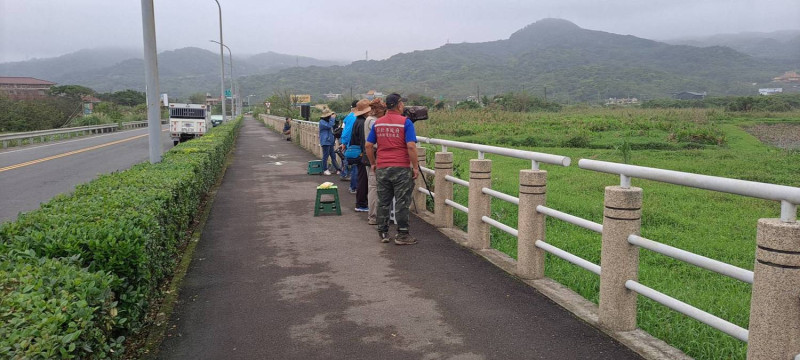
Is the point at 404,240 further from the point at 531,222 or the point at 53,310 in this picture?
the point at 53,310

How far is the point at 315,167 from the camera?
51.2 ft

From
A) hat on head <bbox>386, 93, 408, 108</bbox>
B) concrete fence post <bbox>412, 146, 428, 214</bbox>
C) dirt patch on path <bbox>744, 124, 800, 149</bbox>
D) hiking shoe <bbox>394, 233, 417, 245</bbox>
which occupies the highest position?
hat on head <bbox>386, 93, 408, 108</bbox>

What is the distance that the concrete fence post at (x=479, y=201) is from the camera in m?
7.04

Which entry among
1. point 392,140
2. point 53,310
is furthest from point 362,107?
point 53,310

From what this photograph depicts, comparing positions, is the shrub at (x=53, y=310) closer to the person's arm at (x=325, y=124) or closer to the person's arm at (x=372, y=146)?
the person's arm at (x=372, y=146)

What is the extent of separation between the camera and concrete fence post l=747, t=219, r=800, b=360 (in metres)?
3.07

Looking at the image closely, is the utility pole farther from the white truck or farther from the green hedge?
the white truck

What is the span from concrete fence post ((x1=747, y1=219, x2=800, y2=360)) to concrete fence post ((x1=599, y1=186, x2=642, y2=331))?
46.5 inches

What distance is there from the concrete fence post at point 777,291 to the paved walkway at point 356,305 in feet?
3.37

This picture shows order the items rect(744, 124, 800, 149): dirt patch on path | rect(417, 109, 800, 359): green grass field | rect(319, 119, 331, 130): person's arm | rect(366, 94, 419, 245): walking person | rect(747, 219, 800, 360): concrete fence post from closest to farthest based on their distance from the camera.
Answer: rect(747, 219, 800, 360): concrete fence post < rect(417, 109, 800, 359): green grass field < rect(366, 94, 419, 245): walking person < rect(319, 119, 331, 130): person's arm < rect(744, 124, 800, 149): dirt patch on path

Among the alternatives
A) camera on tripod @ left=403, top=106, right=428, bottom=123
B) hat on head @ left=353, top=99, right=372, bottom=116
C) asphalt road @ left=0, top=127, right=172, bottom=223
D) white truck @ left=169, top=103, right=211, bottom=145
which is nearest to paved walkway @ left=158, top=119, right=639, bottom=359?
camera on tripod @ left=403, top=106, right=428, bottom=123

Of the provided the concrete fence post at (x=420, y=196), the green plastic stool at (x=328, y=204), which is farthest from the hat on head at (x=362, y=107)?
the green plastic stool at (x=328, y=204)

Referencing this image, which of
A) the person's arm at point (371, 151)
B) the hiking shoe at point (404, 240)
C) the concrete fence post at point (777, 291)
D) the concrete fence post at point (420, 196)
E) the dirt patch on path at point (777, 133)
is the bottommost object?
the dirt patch on path at point (777, 133)

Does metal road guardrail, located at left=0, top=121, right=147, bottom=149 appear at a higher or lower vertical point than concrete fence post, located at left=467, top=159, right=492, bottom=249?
lower
